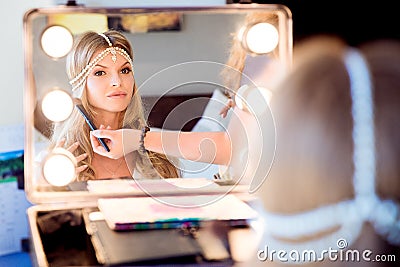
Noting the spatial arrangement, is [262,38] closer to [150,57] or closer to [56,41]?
[150,57]

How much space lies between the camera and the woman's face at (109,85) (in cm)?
92

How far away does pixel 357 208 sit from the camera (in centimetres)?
104

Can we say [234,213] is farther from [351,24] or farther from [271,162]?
[351,24]

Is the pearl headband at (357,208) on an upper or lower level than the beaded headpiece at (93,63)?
lower

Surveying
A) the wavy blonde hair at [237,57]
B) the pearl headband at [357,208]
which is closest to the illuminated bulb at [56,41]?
the wavy blonde hair at [237,57]

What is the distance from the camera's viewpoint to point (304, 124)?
1.05 meters

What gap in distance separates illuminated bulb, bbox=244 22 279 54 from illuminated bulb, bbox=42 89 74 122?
30cm

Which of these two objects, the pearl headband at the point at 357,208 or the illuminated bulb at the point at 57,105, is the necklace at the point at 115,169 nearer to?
the illuminated bulb at the point at 57,105

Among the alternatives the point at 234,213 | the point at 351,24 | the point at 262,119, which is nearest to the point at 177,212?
the point at 234,213

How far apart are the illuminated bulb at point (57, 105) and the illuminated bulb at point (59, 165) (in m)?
0.05

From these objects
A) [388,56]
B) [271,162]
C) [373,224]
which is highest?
[388,56]

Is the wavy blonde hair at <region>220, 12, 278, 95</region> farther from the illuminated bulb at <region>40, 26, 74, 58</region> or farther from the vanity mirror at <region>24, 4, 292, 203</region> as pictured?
the illuminated bulb at <region>40, 26, 74, 58</region>

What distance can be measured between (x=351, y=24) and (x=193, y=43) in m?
0.31

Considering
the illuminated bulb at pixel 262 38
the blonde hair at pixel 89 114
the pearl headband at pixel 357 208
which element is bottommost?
the pearl headband at pixel 357 208
